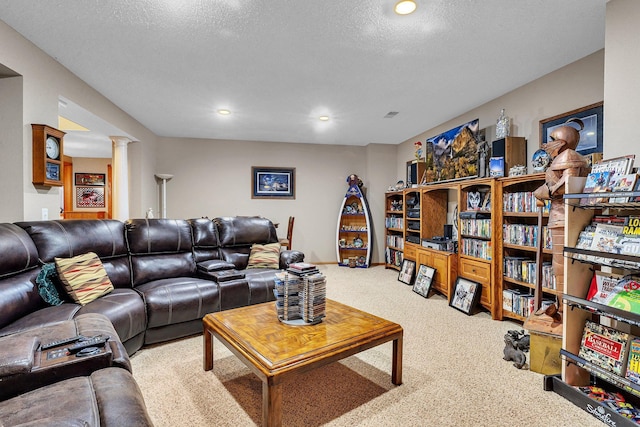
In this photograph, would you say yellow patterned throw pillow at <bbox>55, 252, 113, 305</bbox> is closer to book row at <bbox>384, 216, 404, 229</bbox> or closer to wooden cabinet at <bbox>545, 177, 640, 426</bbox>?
wooden cabinet at <bbox>545, 177, 640, 426</bbox>

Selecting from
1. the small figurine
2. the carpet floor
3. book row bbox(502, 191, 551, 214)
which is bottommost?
the carpet floor

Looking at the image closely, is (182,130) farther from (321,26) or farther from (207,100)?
(321,26)

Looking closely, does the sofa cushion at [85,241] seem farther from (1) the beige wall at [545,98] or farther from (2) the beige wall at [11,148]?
(1) the beige wall at [545,98]

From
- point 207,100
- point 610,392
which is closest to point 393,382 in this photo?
point 610,392

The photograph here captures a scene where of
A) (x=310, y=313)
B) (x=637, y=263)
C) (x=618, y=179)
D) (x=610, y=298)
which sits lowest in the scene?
(x=310, y=313)

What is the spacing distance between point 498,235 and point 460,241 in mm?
594

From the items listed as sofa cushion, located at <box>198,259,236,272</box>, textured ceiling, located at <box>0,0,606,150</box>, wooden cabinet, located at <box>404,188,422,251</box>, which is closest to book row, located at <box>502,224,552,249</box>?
textured ceiling, located at <box>0,0,606,150</box>

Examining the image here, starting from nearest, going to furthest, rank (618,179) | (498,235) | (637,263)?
(637,263), (618,179), (498,235)

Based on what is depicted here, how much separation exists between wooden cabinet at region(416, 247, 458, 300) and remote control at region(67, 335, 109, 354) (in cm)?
356

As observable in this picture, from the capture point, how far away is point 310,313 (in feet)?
6.48

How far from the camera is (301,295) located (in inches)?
79.9

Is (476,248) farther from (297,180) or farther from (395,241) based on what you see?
(297,180)

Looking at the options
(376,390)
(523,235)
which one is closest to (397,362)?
(376,390)

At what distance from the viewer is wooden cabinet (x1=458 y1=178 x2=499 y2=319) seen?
3279 millimetres
